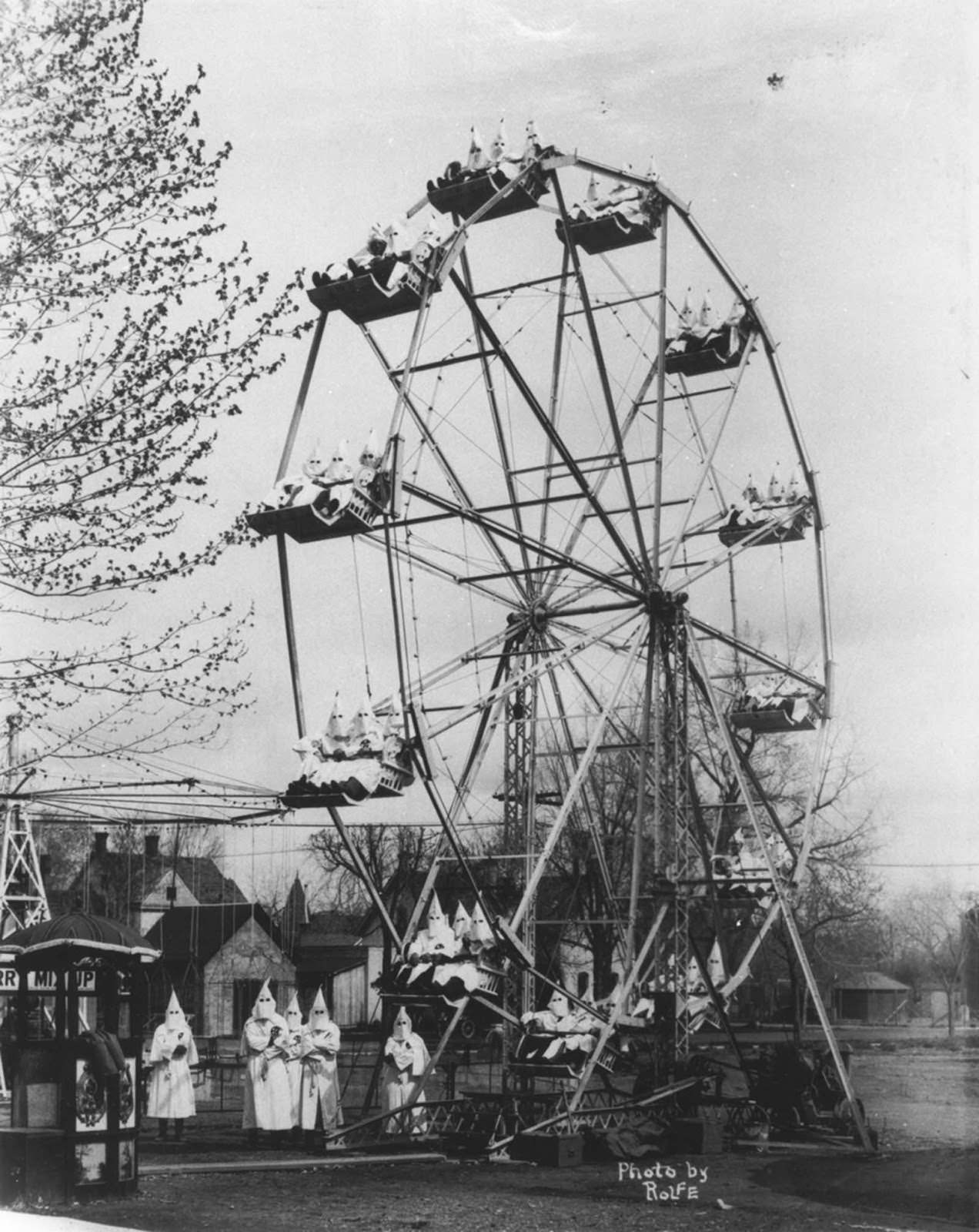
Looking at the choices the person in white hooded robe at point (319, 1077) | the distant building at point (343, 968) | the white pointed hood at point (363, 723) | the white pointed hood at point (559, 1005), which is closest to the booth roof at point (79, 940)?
the white pointed hood at point (363, 723)

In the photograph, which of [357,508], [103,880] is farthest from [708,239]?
[103,880]

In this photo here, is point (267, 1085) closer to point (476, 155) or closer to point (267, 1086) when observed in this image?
point (267, 1086)

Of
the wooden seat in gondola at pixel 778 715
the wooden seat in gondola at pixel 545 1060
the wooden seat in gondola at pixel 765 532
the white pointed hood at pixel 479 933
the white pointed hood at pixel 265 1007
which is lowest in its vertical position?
the wooden seat in gondola at pixel 545 1060

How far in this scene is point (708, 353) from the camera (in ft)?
81.0

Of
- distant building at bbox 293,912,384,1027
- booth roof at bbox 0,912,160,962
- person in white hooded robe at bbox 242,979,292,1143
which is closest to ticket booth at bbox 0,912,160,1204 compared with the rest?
booth roof at bbox 0,912,160,962

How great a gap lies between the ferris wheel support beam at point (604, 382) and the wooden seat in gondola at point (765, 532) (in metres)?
2.50

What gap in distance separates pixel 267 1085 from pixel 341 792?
18.5 ft

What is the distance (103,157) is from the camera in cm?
1402

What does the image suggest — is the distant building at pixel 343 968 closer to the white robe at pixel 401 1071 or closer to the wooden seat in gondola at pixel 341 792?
the white robe at pixel 401 1071

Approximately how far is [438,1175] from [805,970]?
578 cm

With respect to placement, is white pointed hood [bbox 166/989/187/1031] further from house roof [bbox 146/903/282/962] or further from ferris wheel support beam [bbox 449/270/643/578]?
house roof [bbox 146/903/282/962]

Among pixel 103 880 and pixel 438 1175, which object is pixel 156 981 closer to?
pixel 103 880

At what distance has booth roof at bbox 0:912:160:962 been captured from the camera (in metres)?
14.6

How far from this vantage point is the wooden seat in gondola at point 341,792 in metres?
18.6
